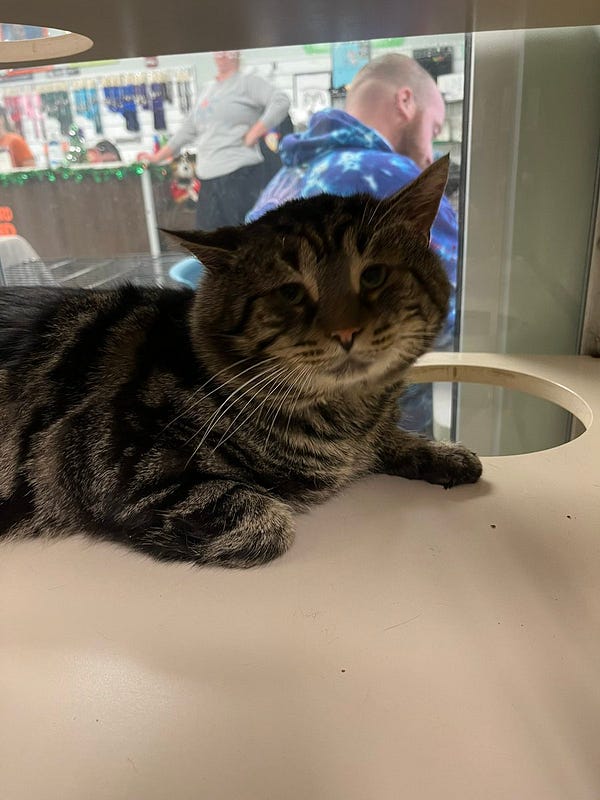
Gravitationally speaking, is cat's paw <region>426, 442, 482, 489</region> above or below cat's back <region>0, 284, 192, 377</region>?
below

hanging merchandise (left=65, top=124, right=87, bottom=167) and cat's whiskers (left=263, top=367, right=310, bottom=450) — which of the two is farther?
hanging merchandise (left=65, top=124, right=87, bottom=167)

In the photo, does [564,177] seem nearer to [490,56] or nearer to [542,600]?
[490,56]

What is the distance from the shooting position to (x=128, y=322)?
3.40 feet

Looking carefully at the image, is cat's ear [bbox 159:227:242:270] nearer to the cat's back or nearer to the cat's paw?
the cat's back

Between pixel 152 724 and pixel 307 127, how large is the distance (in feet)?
4.68

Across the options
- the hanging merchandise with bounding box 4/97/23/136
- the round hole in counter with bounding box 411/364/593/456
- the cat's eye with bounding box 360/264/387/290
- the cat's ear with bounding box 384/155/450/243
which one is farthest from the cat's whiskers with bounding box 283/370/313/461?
the hanging merchandise with bounding box 4/97/23/136

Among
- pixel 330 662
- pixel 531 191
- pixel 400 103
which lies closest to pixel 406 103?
pixel 400 103

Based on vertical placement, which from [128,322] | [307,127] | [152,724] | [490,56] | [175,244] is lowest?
[152,724]

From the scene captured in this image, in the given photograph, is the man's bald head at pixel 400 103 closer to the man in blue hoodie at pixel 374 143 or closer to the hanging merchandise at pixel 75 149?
the man in blue hoodie at pixel 374 143

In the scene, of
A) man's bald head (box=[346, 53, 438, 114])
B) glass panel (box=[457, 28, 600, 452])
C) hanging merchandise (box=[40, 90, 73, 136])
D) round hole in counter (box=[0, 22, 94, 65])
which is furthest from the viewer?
hanging merchandise (box=[40, 90, 73, 136])

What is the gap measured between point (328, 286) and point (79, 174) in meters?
1.16

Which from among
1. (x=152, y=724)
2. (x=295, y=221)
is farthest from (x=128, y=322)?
(x=152, y=724)

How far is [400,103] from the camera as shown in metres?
1.57

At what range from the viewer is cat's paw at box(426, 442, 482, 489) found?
38.5 inches
